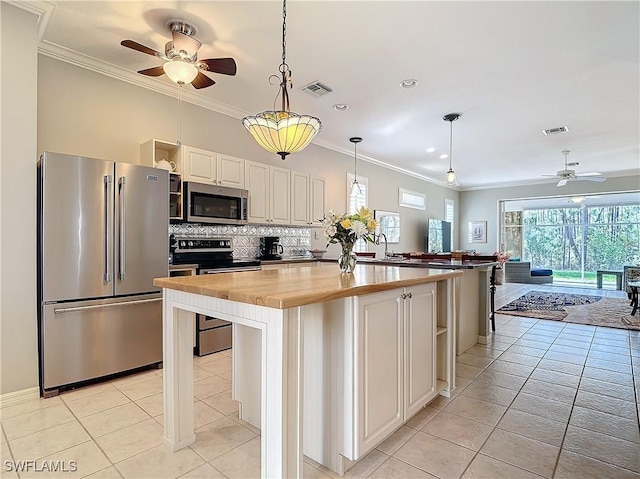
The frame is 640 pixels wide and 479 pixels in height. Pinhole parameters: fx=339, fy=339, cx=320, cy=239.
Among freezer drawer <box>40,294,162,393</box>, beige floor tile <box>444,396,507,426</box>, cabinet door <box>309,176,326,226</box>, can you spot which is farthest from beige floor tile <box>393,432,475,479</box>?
cabinet door <box>309,176,326,226</box>

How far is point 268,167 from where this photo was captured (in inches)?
178

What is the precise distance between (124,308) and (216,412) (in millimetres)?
1264

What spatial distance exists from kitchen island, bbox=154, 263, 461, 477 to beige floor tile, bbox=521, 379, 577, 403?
3.83 feet

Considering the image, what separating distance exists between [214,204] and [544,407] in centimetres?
352

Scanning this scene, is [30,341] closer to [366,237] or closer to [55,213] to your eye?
[55,213]

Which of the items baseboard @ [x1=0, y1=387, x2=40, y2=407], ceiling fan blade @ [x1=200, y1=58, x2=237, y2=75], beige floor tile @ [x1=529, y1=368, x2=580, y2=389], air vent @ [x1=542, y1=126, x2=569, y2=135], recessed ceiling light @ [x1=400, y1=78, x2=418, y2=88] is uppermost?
recessed ceiling light @ [x1=400, y1=78, x2=418, y2=88]

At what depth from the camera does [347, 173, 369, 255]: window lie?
6344mm

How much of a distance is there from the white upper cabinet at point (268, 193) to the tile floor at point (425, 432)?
1967mm

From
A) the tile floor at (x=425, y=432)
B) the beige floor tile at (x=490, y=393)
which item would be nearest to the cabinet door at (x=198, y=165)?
the tile floor at (x=425, y=432)

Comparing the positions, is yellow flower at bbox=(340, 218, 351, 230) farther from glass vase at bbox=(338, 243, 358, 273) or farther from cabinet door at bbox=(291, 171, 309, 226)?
cabinet door at bbox=(291, 171, 309, 226)

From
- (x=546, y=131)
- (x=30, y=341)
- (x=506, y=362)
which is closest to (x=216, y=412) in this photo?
(x=30, y=341)

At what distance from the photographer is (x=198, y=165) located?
147 inches

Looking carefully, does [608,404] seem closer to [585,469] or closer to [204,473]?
[585,469]

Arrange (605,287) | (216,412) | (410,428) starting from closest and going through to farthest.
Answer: (410,428), (216,412), (605,287)
